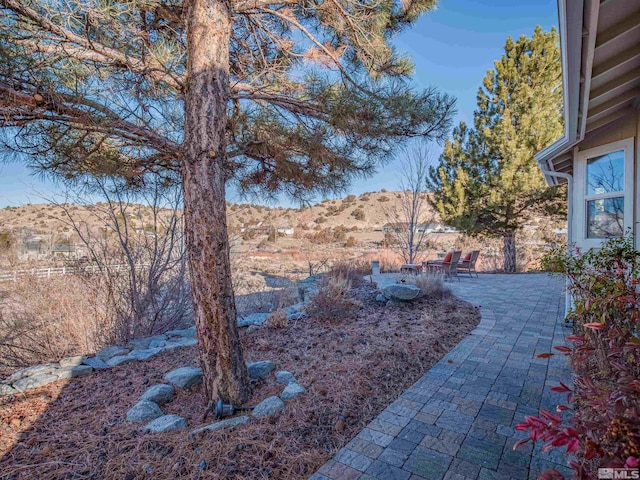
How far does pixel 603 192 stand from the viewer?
15.0ft

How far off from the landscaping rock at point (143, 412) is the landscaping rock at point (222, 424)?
51cm

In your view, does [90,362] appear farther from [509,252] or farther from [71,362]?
[509,252]

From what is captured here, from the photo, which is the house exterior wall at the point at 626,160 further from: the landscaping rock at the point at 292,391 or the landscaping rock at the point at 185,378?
the landscaping rock at the point at 185,378

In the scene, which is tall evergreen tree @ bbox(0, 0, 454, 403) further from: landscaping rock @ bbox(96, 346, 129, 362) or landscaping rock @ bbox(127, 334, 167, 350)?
landscaping rock @ bbox(127, 334, 167, 350)

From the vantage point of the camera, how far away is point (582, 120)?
13.6 feet

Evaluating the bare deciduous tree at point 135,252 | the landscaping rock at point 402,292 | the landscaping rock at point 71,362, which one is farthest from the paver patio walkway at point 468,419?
the bare deciduous tree at point 135,252

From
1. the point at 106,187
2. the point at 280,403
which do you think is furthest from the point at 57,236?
the point at 280,403

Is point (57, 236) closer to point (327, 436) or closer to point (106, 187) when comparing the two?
point (106, 187)

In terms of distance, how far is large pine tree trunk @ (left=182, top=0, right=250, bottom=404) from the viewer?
2.79 meters

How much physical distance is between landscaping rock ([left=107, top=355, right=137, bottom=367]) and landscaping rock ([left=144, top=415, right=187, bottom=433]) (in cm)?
169

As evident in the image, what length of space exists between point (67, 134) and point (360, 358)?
3.93 metres

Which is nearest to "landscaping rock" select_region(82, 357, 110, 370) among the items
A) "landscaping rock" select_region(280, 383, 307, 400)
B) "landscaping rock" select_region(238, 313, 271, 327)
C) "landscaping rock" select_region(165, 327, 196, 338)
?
"landscaping rock" select_region(165, 327, 196, 338)

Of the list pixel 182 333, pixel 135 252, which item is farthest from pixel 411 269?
pixel 135 252

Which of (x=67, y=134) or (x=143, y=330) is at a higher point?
(x=67, y=134)
